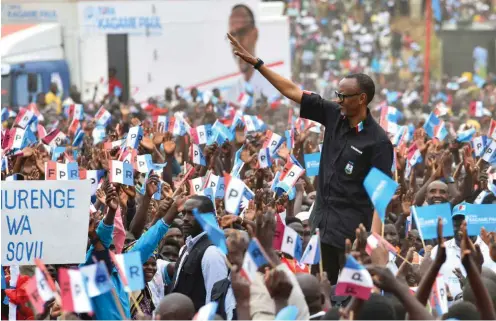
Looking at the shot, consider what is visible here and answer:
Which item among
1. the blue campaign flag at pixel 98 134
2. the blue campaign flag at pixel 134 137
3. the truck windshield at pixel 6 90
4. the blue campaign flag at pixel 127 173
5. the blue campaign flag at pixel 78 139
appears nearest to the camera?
the blue campaign flag at pixel 127 173

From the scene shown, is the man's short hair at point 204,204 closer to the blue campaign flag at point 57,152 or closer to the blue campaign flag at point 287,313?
the blue campaign flag at point 287,313

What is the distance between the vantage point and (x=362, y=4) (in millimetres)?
47781

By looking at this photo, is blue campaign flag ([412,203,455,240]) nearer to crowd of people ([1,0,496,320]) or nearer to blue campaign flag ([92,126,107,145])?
crowd of people ([1,0,496,320])

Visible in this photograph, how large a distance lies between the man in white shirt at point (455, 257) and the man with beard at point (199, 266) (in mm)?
1248

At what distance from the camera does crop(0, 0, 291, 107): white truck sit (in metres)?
25.5

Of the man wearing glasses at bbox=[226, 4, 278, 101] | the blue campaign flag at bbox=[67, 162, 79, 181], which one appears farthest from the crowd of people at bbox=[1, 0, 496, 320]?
the man wearing glasses at bbox=[226, 4, 278, 101]

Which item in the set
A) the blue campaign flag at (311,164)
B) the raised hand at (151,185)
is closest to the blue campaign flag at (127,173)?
the raised hand at (151,185)

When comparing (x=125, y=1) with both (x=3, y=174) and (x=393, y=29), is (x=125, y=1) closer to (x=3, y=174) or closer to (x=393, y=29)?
(x=3, y=174)

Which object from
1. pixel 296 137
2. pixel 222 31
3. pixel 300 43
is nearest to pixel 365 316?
pixel 296 137

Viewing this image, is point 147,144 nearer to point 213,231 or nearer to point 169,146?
point 169,146

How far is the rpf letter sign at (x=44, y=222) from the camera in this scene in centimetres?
784

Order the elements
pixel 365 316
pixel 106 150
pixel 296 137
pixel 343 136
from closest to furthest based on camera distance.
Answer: pixel 365 316 < pixel 343 136 < pixel 106 150 < pixel 296 137

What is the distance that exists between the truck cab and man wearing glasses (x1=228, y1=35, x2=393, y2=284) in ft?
54.2

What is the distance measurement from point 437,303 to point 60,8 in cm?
2018
